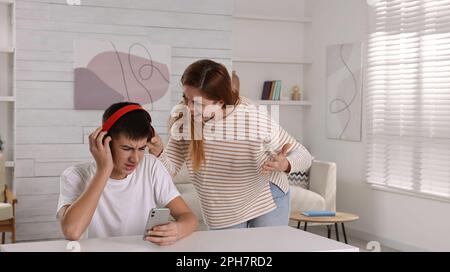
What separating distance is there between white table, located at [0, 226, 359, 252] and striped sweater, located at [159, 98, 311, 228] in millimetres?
478

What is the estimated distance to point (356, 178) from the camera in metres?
6.00

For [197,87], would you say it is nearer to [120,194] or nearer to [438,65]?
[120,194]

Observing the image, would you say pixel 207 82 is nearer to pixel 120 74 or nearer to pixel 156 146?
pixel 156 146

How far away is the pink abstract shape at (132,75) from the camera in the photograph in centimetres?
565

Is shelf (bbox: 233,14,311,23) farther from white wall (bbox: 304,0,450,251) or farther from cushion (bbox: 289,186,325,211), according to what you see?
cushion (bbox: 289,186,325,211)

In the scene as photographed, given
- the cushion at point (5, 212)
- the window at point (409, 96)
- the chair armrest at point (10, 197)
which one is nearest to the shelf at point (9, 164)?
the chair armrest at point (10, 197)

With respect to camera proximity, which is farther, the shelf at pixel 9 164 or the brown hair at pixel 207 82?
the shelf at pixel 9 164

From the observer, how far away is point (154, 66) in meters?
5.83

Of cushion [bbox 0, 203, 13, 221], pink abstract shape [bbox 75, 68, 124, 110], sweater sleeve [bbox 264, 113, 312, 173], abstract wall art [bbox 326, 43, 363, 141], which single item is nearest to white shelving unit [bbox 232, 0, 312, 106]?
abstract wall art [bbox 326, 43, 363, 141]

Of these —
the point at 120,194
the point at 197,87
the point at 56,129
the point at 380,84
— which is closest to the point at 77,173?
the point at 120,194

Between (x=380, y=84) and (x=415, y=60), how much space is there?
19.2 inches

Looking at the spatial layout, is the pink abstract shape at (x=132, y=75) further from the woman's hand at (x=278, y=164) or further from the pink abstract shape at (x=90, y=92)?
the woman's hand at (x=278, y=164)

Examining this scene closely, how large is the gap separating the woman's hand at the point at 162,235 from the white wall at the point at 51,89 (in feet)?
12.2
